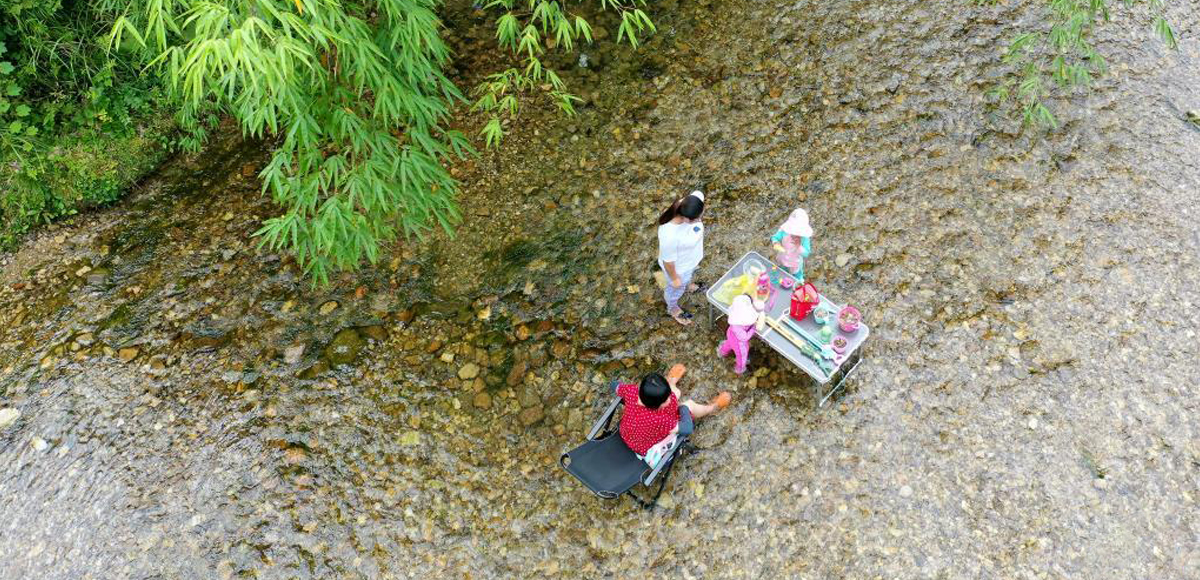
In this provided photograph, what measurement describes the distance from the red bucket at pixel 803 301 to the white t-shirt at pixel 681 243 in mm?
567

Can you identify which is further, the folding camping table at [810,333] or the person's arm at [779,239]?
the person's arm at [779,239]

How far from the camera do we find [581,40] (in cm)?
582

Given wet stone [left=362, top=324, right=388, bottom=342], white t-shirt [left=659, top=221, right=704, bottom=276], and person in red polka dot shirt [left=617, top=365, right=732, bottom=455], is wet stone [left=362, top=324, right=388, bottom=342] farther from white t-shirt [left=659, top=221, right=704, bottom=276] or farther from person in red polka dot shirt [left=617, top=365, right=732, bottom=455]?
white t-shirt [left=659, top=221, right=704, bottom=276]

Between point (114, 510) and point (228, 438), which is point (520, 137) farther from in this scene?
point (114, 510)

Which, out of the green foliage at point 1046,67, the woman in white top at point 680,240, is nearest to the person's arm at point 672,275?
the woman in white top at point 680,240

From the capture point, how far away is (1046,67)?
506 centimetres

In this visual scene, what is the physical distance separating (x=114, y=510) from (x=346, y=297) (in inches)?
68.6

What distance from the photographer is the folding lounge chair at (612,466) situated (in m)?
3.55

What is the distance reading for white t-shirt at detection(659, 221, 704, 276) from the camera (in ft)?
11.8

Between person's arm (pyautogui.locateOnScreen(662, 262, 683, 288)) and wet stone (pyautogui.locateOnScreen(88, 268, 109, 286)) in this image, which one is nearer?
person's arm (pyautogui.locateOnScreen(662, 262, 683, 288))

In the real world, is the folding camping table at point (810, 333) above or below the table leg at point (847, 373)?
above

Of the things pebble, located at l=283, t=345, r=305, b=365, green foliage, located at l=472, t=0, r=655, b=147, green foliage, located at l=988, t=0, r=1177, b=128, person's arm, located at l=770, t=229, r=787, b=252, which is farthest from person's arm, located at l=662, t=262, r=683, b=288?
green foliage, located at l=988, t=0, r=1177, b=128

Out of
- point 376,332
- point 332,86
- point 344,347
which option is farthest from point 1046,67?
point 344,347

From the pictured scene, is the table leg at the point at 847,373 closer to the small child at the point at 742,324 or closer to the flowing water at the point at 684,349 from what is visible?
the flowing water at the point at 684,349
